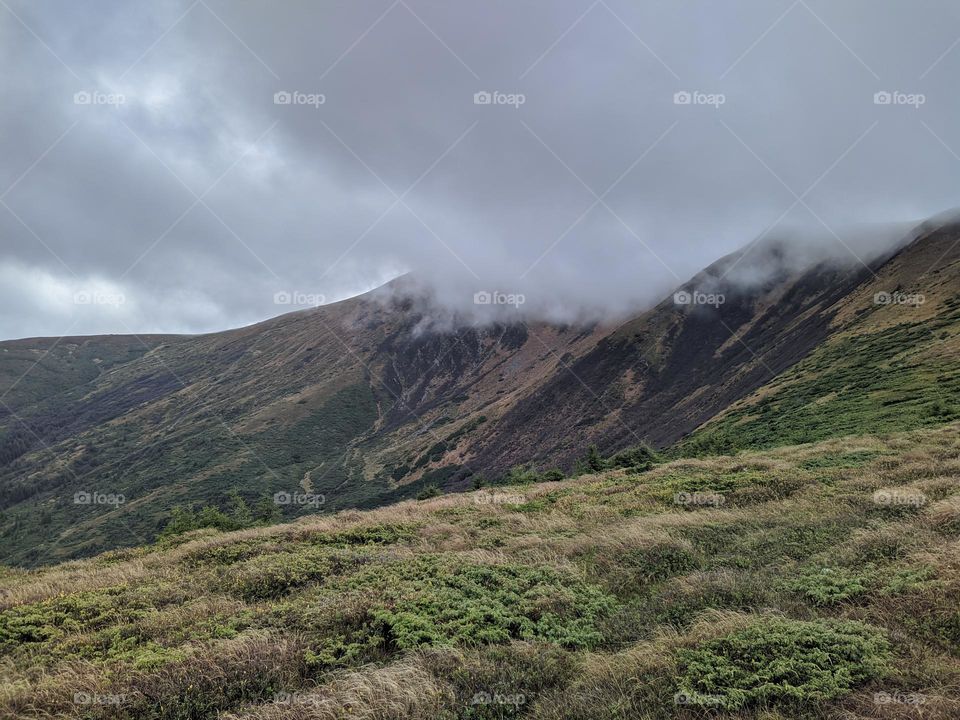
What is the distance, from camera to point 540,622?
24.2ft

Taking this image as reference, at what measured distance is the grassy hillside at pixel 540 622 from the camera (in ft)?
16.8

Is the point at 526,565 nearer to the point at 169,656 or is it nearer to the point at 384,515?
the point at 169,656

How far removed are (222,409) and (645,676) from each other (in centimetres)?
18637

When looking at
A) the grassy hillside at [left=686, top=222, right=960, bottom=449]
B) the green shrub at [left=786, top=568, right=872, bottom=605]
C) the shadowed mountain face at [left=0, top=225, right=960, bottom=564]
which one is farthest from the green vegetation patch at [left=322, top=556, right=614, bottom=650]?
the shadowed mountain face at [left=0, top=225, right=960, bottom=564]

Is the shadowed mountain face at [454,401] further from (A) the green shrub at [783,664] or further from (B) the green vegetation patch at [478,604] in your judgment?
(A) the green shrub at [783,664]

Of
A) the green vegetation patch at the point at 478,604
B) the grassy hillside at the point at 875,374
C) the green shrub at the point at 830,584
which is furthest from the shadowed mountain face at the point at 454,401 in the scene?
the green vegetation patch at the point at 478,604

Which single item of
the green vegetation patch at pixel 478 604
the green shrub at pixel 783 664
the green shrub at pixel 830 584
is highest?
the green vegetation patch at pixel 478 604

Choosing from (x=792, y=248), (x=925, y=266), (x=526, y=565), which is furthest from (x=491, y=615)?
(x=792, y=248)

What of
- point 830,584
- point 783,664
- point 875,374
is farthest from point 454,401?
point 783,664

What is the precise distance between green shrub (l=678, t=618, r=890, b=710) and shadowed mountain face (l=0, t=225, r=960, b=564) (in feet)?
80.0

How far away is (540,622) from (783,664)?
3.31 meters

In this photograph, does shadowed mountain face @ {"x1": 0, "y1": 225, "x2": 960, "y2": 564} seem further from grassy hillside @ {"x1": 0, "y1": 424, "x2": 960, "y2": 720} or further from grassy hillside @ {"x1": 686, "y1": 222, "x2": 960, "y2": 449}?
grassy hillside @ {"x1": 0, "y1": 424, "x2": 960, "y2": 720}

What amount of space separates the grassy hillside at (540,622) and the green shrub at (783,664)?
26mm

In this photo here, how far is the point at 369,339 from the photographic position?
192625mm
